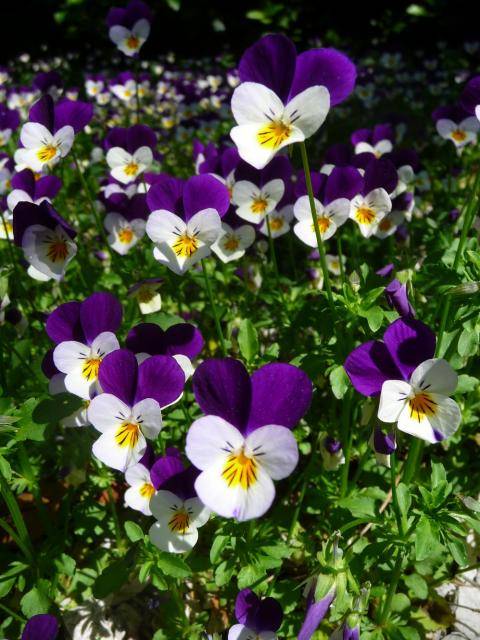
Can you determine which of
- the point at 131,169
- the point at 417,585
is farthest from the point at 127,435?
the point at 131,169

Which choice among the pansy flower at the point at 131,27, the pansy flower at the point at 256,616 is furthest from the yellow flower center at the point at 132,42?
the pansy flower at the point at 256,616

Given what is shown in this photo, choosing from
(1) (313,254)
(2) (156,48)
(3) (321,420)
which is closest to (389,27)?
(2) (156,48)

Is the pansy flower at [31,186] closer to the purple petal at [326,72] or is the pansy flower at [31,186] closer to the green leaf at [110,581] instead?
the purple petal at [326,72]

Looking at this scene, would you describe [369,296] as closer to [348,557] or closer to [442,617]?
[348,557]

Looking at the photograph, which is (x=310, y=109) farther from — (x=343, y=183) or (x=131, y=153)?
(x=131, y=153)

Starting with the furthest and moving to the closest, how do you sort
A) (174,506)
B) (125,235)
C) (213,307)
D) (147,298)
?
(125,235) → (147,298) → (213,307) → (174,506)
